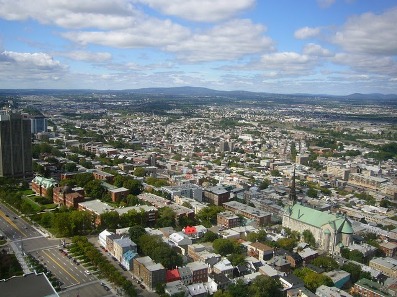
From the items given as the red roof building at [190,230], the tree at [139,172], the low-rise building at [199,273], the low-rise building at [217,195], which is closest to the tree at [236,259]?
the low-rise building at [199,273]

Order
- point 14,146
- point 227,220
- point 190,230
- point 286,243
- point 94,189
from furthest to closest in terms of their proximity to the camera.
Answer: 1. point 14,146
2. point 94,189
3. point 227,220
4. point 190,230
5. point 286,243

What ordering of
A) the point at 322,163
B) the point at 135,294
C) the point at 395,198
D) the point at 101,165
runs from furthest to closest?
the point at 322,163, the point at 101,165, the point at 395,198, the point at 135,294

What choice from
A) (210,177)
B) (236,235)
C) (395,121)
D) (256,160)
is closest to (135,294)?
(236,235)

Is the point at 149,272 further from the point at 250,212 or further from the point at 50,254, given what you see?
the point at 250,212

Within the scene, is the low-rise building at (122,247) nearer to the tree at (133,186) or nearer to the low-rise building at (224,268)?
the low-rise building at (224,268)

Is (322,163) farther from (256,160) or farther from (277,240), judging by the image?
(277,240)

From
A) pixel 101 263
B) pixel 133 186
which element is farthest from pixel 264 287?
pixel 133 186
